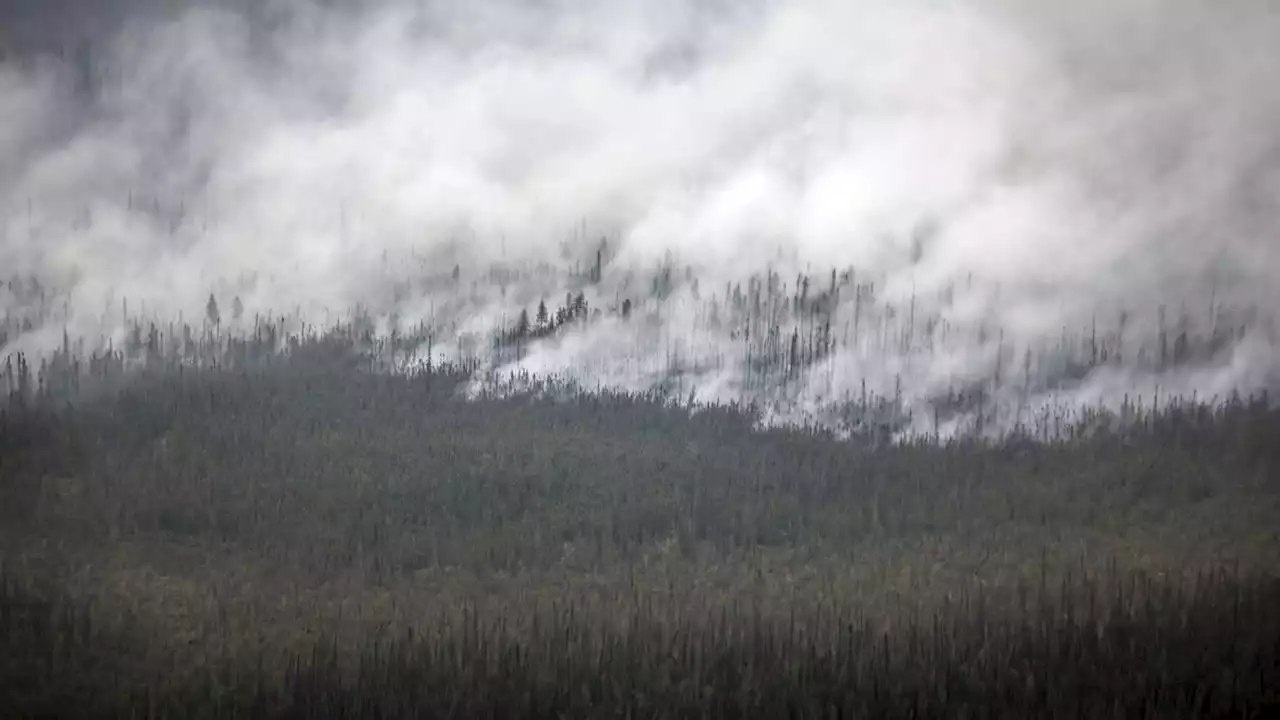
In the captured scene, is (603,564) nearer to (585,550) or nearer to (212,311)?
(585,550)

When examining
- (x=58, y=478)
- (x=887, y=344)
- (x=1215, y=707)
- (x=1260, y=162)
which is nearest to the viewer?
(x=1215, y=707)

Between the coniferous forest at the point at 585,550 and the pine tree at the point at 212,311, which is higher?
the pine tree at the point at 212,311

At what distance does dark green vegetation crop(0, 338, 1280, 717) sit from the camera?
1135 centimetres

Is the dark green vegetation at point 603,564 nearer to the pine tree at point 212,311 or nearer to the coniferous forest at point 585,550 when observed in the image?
the coniferous forest at point 585,550

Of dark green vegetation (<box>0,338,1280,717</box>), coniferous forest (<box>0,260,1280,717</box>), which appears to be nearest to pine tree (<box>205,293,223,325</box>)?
coniferous forest (<box>0,260,1280,717</box>)

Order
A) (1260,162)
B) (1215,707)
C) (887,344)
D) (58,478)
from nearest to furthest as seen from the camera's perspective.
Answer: (1215,707) → (1260,162) → (58,478) → (887,344)

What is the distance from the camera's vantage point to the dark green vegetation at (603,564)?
11352mm

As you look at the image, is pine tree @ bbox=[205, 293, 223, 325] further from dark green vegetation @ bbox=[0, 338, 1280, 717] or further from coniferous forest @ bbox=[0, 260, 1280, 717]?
dark green vegetation @ bbox=[0, 338, 1280, 717]

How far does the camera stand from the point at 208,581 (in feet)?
40.6

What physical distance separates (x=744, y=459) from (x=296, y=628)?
695cm

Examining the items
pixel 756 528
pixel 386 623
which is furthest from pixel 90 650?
pixel 756 528

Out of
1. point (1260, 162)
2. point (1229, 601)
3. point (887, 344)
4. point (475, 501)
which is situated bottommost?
point (1229, 601)

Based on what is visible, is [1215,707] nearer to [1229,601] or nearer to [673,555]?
[1229,601]

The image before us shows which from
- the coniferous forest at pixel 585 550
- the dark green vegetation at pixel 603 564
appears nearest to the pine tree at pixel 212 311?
the coniferous forest at pixel 585 550
